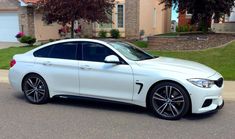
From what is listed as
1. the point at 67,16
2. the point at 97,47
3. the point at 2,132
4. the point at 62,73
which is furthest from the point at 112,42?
the point at 67,16

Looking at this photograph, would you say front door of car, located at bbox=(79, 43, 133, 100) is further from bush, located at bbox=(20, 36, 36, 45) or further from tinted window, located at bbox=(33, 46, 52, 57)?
bush, located at bbox=(20, 36, 36, 45)

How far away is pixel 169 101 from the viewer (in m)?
5.77

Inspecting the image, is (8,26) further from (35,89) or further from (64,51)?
(64,51)

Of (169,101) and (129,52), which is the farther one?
(129,52)

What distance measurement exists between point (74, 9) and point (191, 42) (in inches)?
236

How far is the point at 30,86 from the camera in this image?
7023mm

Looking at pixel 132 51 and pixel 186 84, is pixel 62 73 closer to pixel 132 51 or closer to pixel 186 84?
pixel 132 51

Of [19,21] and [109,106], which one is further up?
[19,21]

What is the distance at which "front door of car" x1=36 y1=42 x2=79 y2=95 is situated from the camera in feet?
21.4

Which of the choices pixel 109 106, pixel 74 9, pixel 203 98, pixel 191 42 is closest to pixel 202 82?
pixel 203 98

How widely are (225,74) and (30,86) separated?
18.8 feet

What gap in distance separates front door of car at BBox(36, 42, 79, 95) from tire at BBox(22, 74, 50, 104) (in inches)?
6.5

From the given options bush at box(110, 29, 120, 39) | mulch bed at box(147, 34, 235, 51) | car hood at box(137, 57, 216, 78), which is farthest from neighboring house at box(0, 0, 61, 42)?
car hood at box(137, 57, 216, 78)

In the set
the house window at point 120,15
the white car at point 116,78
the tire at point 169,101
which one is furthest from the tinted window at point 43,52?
the house window at point 120,15
